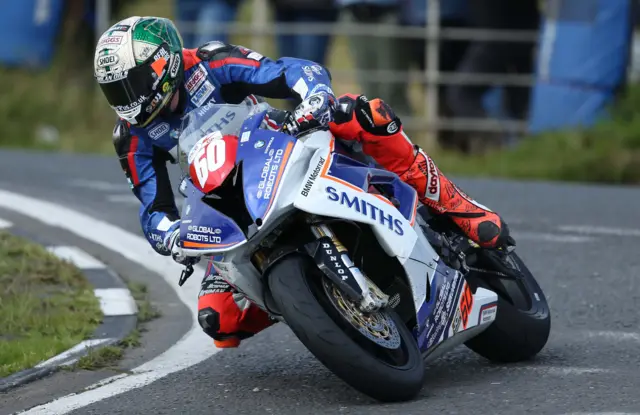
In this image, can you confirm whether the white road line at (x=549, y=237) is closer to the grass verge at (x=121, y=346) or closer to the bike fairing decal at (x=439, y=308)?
the grass verge at (x=121, y=346)

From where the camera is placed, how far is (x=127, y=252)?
8164 millimetres

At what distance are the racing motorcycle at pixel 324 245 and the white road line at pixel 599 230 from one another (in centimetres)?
351

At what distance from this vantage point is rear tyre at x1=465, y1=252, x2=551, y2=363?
554 centimetres

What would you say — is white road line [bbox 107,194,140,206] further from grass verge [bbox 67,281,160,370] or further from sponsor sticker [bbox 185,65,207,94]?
sponsor sticker [bbox 185,65,207,94]

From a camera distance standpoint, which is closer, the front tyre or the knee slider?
the front tyre

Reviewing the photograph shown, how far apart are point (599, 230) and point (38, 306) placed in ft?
12.2

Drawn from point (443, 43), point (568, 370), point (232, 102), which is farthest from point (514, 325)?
point (443, 43)

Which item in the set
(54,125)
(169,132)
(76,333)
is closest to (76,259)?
(76,333)

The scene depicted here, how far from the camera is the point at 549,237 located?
8.54 m

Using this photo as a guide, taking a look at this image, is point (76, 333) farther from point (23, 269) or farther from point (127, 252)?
point (127, 252)

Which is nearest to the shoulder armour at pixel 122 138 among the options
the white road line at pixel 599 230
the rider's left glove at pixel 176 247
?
the rider's left glove at pixel 176 247

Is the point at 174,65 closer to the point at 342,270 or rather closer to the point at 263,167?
the point at 263,167

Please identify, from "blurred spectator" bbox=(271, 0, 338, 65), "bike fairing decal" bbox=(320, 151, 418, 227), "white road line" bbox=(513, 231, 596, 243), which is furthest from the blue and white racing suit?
"blurred spectator" bbox=(271, 0, 338, 65)

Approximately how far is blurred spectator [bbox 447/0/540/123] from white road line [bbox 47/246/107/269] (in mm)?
5623
